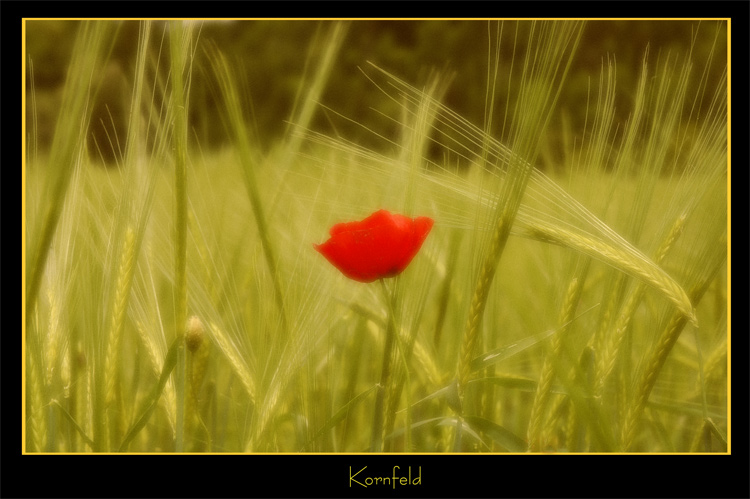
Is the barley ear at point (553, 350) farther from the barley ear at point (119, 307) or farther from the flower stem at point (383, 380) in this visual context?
the barley ear at point (119, 307)

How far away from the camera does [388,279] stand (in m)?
0.62

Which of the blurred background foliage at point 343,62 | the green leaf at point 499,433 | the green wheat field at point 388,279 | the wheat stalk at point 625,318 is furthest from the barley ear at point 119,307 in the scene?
the wheat stalk at point 625,318

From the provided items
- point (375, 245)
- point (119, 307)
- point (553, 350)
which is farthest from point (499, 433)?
point (119, 307)

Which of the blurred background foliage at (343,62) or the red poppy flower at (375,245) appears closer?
the red poppy flower at (375,245)

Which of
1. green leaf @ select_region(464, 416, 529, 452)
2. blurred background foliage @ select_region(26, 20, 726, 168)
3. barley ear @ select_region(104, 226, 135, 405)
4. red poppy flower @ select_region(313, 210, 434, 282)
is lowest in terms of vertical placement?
green leaf @ select_region(464, 416, 529, 452)

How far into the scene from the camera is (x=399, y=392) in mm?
584

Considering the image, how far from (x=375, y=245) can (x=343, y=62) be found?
0.30m

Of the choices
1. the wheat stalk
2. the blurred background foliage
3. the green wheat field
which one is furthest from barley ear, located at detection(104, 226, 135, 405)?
the wheat stalk

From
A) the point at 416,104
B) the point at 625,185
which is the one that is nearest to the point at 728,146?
the point at 625,185

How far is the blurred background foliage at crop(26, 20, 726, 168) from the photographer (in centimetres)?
68

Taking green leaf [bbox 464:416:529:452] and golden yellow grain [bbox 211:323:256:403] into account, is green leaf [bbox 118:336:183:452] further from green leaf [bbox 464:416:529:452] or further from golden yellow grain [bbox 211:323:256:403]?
green leaf [bbox 464:416:529:452]

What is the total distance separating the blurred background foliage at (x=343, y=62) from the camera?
684 millimetres

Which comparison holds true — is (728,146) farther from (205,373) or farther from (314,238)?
(205,373)

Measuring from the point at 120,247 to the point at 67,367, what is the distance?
0.15 meters
